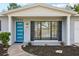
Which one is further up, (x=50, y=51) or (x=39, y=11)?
(x=39, y=11)

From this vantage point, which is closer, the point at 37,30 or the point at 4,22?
the point at 4,22

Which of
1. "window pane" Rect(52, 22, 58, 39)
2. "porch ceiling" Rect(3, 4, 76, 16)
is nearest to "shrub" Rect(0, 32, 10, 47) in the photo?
→ "porch ceiling" Rect(3, 4, 76, 16)

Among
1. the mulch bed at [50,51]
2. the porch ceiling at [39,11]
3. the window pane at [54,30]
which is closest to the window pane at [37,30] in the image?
the window pane at [54,30]

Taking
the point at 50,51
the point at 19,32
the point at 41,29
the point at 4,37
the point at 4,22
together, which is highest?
the point at 4,22

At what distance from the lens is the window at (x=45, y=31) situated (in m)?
16.0

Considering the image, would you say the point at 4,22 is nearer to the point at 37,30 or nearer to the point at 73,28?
the point at 37,30

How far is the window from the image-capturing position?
1600cm

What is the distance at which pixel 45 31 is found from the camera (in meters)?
16.1

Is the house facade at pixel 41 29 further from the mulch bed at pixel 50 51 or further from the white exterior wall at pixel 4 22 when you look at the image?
the mulch bed at pixel 50 51

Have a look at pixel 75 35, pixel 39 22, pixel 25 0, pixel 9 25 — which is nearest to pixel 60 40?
pixel 75 35

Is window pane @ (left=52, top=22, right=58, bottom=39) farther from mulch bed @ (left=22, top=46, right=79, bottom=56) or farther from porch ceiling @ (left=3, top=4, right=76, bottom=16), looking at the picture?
mulch bed @ (left=22, top=46, right=79, bottom=56)

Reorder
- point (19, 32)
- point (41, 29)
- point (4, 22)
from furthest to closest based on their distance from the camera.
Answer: point (41, 29) → point (19, 32) → point (4, 22)

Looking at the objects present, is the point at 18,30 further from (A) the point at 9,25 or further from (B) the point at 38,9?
(B) the point at 38,9

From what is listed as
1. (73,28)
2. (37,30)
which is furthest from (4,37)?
(73,28)
